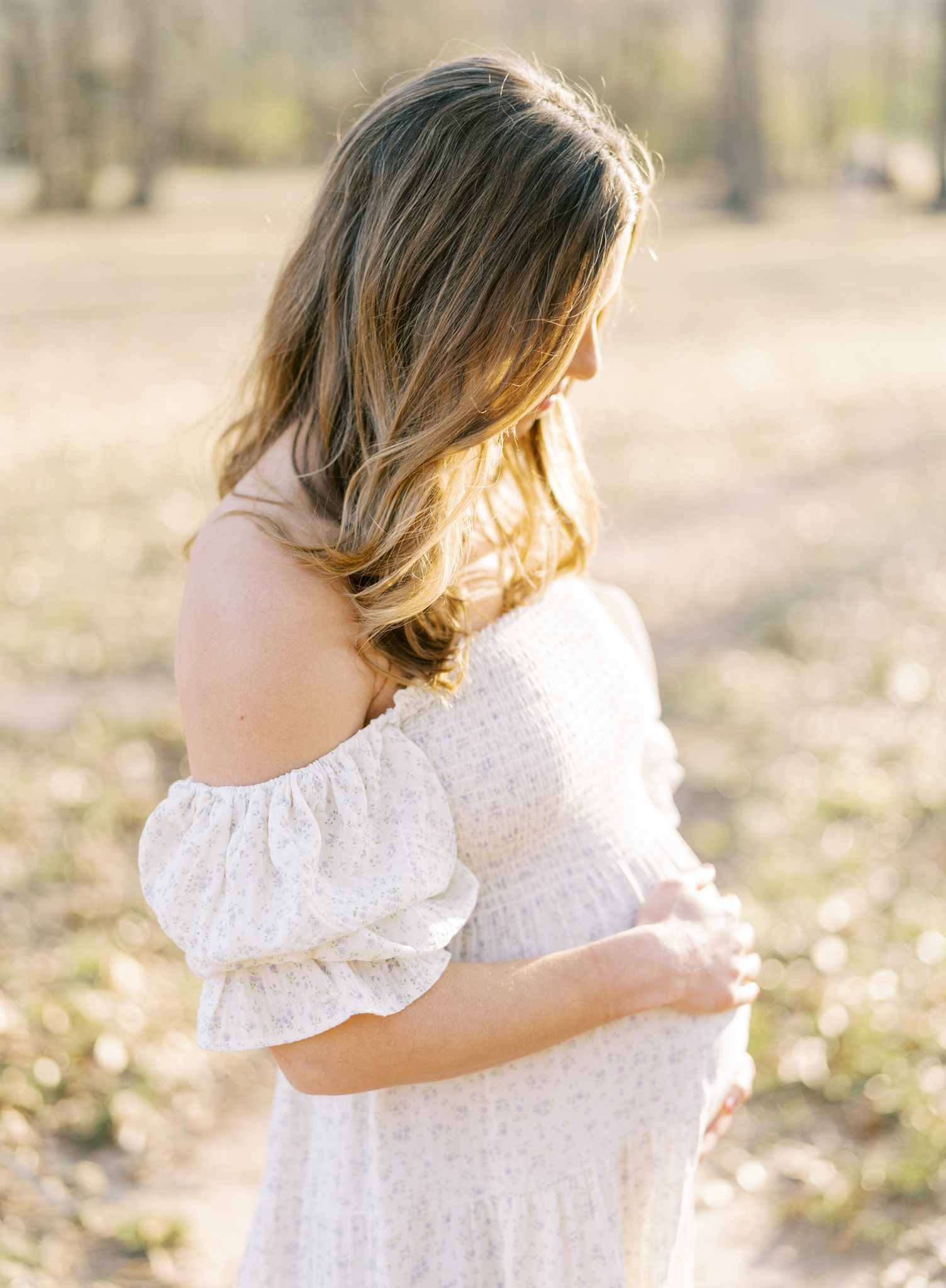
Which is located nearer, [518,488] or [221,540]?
[221,540]

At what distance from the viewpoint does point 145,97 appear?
30.9 metres

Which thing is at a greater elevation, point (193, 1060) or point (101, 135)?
point (193, 1060)

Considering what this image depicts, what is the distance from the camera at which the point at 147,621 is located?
556 cm

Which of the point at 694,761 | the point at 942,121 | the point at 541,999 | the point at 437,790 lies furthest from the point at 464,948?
the point at 942,121

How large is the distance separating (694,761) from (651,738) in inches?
102

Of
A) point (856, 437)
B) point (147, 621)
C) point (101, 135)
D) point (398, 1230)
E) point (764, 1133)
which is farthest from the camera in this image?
point (101, 135)

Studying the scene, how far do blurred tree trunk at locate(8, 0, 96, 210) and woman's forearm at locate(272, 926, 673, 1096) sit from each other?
33.2m

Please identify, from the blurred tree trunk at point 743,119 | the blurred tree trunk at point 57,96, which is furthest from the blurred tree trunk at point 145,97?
the blurred tree trunk at point 743,119

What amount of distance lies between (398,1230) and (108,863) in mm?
2520

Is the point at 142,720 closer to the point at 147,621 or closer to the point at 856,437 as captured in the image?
the point at 147,621

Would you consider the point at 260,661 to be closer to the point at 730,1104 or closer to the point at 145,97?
the point at 730,1104

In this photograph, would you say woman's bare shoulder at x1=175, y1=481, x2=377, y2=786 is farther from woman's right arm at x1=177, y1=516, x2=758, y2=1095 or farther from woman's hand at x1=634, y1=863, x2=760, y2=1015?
woman's hand at x1=634, y1=863, x2=760, y2=1015

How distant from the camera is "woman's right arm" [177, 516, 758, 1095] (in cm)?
125

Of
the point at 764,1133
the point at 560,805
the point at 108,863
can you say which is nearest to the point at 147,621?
the point at 108,863
